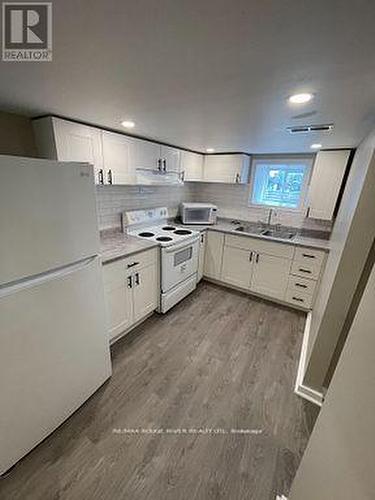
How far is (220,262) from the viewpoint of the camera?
331 cm

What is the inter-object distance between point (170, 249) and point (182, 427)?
1587 mm

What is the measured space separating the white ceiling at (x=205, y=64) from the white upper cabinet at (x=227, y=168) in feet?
5.20

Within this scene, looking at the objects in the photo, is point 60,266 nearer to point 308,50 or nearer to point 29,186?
point 29,186

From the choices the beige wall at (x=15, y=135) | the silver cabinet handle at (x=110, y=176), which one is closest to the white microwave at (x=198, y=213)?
the silver cabinet handle at (x=110, y=176)

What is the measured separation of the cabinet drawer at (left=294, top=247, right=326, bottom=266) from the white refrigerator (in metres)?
2.36

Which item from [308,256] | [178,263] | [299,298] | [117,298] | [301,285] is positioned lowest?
[299,298]

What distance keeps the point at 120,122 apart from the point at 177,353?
7.28ft

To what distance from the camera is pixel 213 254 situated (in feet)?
11.0

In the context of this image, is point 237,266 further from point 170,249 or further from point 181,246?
point 170,249

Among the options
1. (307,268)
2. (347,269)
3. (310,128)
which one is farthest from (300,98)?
(307,268)

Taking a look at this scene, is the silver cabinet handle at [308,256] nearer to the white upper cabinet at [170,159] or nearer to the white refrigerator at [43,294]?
the white upper cabinet at [170,159]

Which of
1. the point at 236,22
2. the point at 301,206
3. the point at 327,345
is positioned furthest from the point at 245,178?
the point at 236,22

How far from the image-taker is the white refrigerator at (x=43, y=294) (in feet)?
3.43

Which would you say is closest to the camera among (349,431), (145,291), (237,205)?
(349,431)
